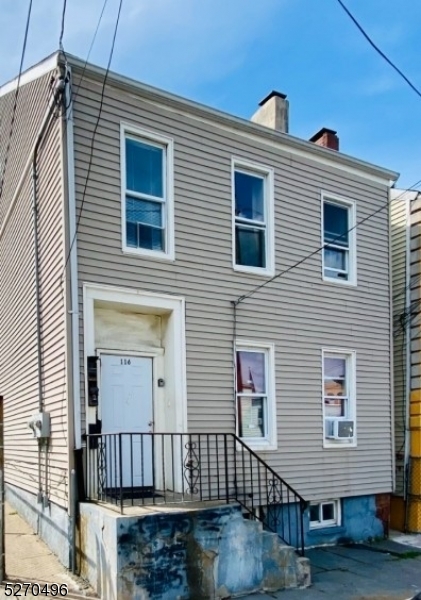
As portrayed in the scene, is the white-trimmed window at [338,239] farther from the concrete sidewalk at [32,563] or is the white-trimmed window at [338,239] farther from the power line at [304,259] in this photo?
the concrete sidewalk at [32,563]

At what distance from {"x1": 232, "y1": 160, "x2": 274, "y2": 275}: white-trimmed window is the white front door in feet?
7.42

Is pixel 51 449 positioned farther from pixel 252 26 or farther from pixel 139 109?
pixel 252 26

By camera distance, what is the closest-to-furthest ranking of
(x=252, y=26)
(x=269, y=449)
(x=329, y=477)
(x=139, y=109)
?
(x=252, y=26) < (x=139, y=109) < (x=269, y=449) < (x=329, y=477)

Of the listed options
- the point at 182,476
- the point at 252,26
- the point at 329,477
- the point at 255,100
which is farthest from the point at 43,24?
the point at 329,477

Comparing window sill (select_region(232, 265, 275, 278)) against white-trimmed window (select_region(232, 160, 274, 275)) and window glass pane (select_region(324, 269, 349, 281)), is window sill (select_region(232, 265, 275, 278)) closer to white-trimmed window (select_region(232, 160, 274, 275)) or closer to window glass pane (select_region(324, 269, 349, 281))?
white-trimmed window (select_region(232, 160, 274, 275))

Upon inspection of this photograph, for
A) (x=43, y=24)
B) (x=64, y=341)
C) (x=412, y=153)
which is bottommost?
(x=64, y=341)

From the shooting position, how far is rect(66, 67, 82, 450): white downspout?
680 cm

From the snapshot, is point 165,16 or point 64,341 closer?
point 165,16

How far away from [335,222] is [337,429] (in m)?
3.56

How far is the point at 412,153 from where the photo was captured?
31.9 feet

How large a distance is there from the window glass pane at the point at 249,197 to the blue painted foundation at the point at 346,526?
175 inches

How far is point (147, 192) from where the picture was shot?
7949 mm

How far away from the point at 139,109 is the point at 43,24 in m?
1.62

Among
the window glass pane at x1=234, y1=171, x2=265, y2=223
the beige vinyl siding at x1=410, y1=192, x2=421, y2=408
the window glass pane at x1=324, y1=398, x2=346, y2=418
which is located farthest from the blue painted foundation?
the window glass pane at x1=234, y1=171, x2=265, y2=223
